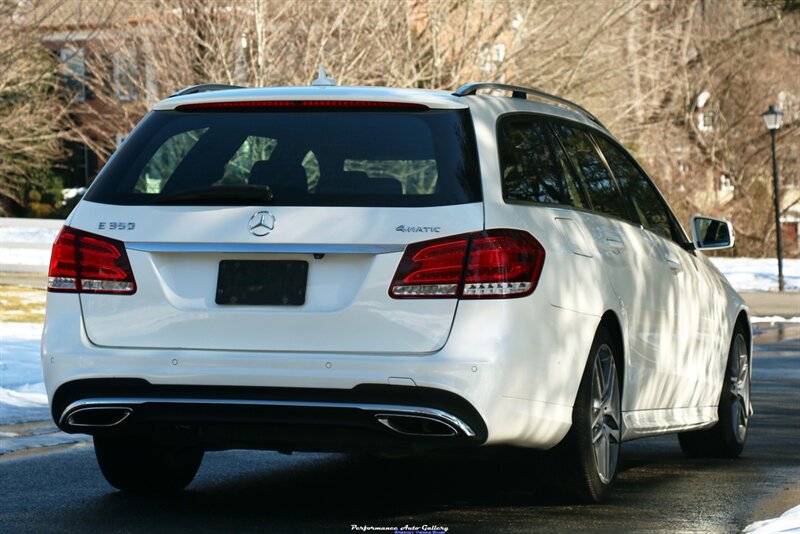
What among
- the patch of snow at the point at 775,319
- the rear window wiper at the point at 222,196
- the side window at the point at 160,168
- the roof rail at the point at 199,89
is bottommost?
the patch of snow at the point at 775,319

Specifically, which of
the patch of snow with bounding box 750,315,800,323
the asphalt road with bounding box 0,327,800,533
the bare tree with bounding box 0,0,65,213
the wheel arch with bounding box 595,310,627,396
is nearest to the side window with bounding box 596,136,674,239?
the wheel arch with bounding box 595,310,627,396

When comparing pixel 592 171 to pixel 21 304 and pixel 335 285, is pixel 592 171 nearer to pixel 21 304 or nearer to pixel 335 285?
pixel 335 285

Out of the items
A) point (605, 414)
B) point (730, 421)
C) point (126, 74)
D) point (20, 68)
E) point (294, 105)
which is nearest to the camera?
point (294, 105)

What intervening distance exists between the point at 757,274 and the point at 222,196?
101 ft

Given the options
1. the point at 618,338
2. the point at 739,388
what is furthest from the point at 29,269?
the point at 618,338

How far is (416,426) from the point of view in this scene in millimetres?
5902

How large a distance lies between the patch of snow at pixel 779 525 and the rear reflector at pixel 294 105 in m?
2.13

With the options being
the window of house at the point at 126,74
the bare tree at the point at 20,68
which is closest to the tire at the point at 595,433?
the bare tree at the point at 20,68

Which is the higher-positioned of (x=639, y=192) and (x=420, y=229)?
(x=420, y=229)

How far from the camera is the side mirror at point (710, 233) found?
8805 mm

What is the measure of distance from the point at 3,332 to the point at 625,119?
18.7 meters

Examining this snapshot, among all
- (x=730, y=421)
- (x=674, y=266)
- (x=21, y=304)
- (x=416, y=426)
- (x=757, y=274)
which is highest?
(x=674, y=266)

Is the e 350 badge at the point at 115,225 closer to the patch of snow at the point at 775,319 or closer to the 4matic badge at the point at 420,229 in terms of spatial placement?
the 4matic badge at the point at 420,229

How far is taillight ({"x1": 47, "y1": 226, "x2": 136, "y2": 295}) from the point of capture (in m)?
6.17
